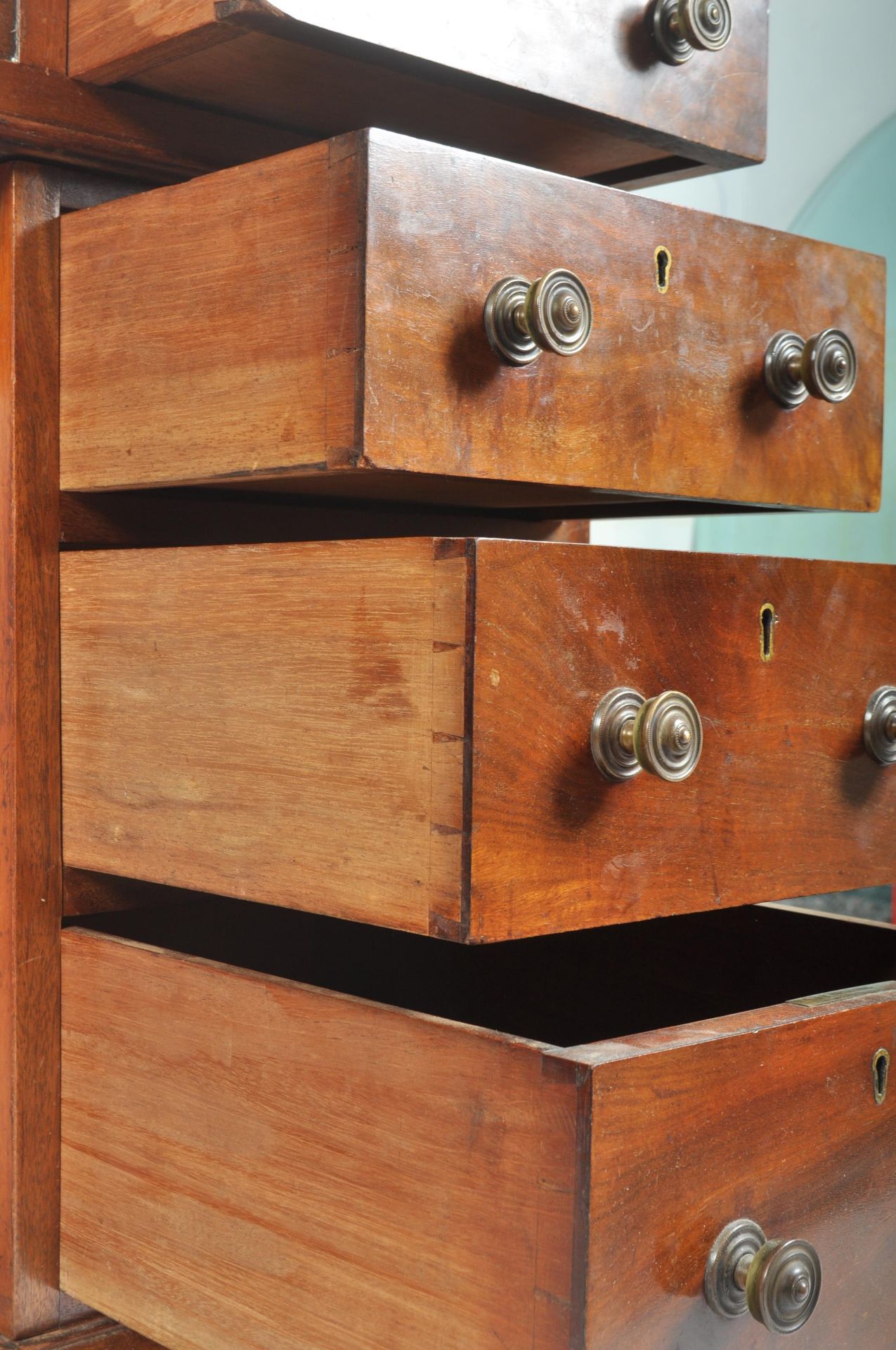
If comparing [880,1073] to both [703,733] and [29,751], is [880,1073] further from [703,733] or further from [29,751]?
[29,751]

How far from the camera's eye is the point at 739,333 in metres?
0.87

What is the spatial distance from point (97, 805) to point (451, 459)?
0.99 ft

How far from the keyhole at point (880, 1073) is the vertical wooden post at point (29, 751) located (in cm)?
45

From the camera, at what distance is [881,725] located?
848mm

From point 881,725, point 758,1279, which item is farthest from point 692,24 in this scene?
point 758,1279

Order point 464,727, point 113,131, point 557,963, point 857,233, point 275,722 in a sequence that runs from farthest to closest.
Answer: point 857,233 → point 557,963 → point 113,131 → point 275,722 → point 464,727

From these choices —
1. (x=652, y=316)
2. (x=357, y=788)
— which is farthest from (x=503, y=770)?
(x=652, y=316)

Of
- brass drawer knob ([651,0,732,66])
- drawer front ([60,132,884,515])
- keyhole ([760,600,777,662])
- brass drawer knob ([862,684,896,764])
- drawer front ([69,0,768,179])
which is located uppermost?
brass drawer knob ([651,0,732,66])

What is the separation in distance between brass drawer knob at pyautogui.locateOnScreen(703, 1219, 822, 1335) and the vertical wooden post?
40cm

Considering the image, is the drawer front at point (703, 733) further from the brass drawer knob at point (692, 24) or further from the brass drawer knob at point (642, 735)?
the brass drawer knob at point (692, 24)

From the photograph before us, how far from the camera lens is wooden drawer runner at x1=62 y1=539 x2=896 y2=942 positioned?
67 centimetres

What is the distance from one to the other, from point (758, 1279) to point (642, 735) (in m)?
0.25

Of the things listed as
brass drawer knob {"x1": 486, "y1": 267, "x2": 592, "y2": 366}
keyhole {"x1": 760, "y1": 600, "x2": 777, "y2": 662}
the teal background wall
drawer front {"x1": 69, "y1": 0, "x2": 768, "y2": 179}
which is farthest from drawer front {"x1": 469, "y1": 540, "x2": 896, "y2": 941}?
the teal background wall

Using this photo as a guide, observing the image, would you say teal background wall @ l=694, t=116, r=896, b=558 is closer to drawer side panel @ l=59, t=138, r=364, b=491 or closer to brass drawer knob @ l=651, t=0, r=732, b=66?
brass drawer knob @ l=651, t=0, r=732, b=66
